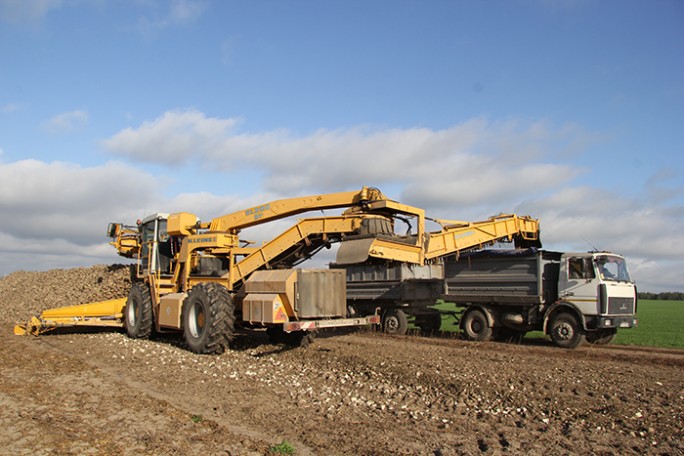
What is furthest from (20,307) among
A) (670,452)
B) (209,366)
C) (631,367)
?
(670,452)

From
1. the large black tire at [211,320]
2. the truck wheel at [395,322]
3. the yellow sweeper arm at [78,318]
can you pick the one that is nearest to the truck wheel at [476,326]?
the truck wheel at [395,322]

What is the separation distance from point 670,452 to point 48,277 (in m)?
25.6

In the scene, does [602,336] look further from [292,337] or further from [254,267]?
[254,267]

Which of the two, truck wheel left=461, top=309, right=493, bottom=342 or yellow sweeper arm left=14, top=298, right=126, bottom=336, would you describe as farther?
truck wheel left=461, top=309, right=493, bottom=342

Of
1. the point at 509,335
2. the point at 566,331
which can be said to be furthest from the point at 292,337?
the point at 509,335

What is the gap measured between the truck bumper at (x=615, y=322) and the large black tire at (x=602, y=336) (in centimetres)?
62

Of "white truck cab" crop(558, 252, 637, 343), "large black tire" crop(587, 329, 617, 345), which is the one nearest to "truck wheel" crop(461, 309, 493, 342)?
"white truck cab" crop(558, 252, 637, 343)

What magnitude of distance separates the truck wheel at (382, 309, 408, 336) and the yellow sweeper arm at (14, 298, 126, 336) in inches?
298

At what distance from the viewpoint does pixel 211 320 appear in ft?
36.6

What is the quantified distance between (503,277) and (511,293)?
1.58 feet

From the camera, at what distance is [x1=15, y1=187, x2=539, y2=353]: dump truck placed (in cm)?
1072

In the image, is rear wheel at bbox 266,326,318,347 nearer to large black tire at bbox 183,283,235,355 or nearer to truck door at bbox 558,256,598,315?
large black tire at bbox 183,283,235,355

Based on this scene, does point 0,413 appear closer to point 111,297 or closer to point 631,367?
point 631,367

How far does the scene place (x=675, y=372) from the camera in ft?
33.4
